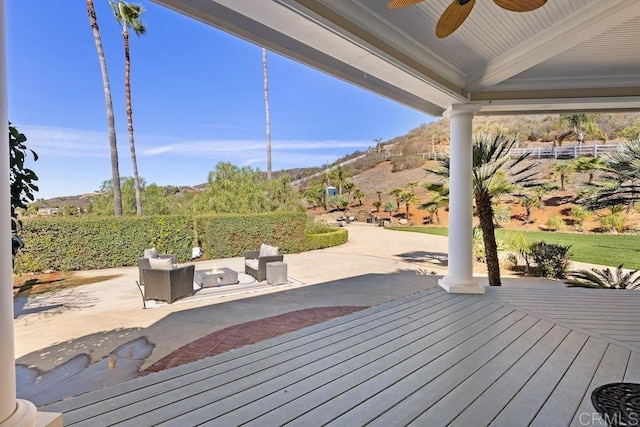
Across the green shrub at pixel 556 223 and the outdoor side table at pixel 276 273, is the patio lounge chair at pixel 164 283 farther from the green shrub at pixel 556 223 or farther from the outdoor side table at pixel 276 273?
the green shrub at pixel 556 223

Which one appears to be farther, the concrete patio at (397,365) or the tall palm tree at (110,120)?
the tall palm tree at (110,120)

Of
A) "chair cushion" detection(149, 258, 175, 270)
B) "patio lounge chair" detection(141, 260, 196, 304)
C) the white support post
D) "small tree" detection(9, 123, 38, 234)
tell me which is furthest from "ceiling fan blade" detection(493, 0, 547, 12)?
"chair cushion" detection(149, 258, 175, 270)

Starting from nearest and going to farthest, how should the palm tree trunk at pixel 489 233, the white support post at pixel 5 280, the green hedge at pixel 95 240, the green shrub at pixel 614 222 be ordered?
the white support post at pixel 5 280
the palm tree trunk at pixel 489 233
the green hedge at pixel 95 240
the green shrub at pixel 614 222

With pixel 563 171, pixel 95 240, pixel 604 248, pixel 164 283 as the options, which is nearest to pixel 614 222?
pixel 604 248

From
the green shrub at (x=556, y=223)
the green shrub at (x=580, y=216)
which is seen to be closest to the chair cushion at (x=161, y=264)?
the green shrub at (x=556, y=223)

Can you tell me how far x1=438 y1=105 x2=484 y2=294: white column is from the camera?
13.2ft

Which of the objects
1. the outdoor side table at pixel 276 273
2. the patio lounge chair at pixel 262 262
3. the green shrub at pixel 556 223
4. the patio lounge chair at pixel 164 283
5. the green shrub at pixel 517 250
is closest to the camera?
the patio lounge chair at pixel 164 283

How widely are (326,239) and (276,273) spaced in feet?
21.2

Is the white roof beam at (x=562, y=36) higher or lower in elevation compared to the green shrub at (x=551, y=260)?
higher

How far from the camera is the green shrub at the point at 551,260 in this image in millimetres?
8171

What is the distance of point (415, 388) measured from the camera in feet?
6.17

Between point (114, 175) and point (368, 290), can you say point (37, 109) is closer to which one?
point (114, 175)

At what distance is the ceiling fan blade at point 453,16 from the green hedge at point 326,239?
10.8m

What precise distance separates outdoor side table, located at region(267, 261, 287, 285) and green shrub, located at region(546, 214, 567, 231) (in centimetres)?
1530
